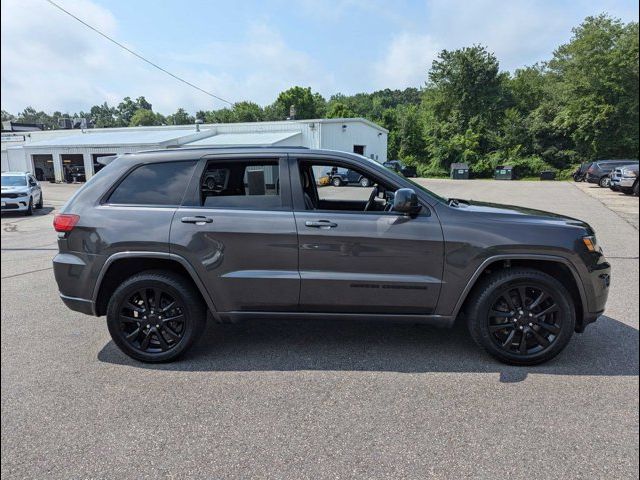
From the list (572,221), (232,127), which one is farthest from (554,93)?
(572,221)

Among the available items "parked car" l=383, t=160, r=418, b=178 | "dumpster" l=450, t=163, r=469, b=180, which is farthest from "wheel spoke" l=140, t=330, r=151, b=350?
"dumpster" l=450, t=163, r=469, b=180

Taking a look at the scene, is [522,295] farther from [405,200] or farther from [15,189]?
[15,189]

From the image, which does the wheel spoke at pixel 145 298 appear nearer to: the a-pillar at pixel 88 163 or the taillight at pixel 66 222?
the taillight at pixel 66 222

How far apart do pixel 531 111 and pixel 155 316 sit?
50922mm

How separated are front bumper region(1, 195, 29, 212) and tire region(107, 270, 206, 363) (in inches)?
544

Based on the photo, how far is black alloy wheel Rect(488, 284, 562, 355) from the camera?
3396 mm

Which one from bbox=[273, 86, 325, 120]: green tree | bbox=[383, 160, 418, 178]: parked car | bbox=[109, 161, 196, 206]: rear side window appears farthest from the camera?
bbox=[273, 86, 325, 120]: green tree

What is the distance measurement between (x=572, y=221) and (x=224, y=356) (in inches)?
129

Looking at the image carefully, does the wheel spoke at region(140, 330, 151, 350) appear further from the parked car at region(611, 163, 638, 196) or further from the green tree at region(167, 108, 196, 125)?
the green tree at region(167, 108, 196, 125)

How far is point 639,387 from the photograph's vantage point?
3100mm

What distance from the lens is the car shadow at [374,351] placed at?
11.3 ft

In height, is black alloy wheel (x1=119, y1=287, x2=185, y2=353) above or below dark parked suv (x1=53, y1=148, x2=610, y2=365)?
below

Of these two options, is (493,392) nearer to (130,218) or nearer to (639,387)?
(639,387)

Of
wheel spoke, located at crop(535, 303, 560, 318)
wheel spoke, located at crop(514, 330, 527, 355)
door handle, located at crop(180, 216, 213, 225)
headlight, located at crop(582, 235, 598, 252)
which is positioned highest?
door handle, located at crop(180, 216, 213, 225)
